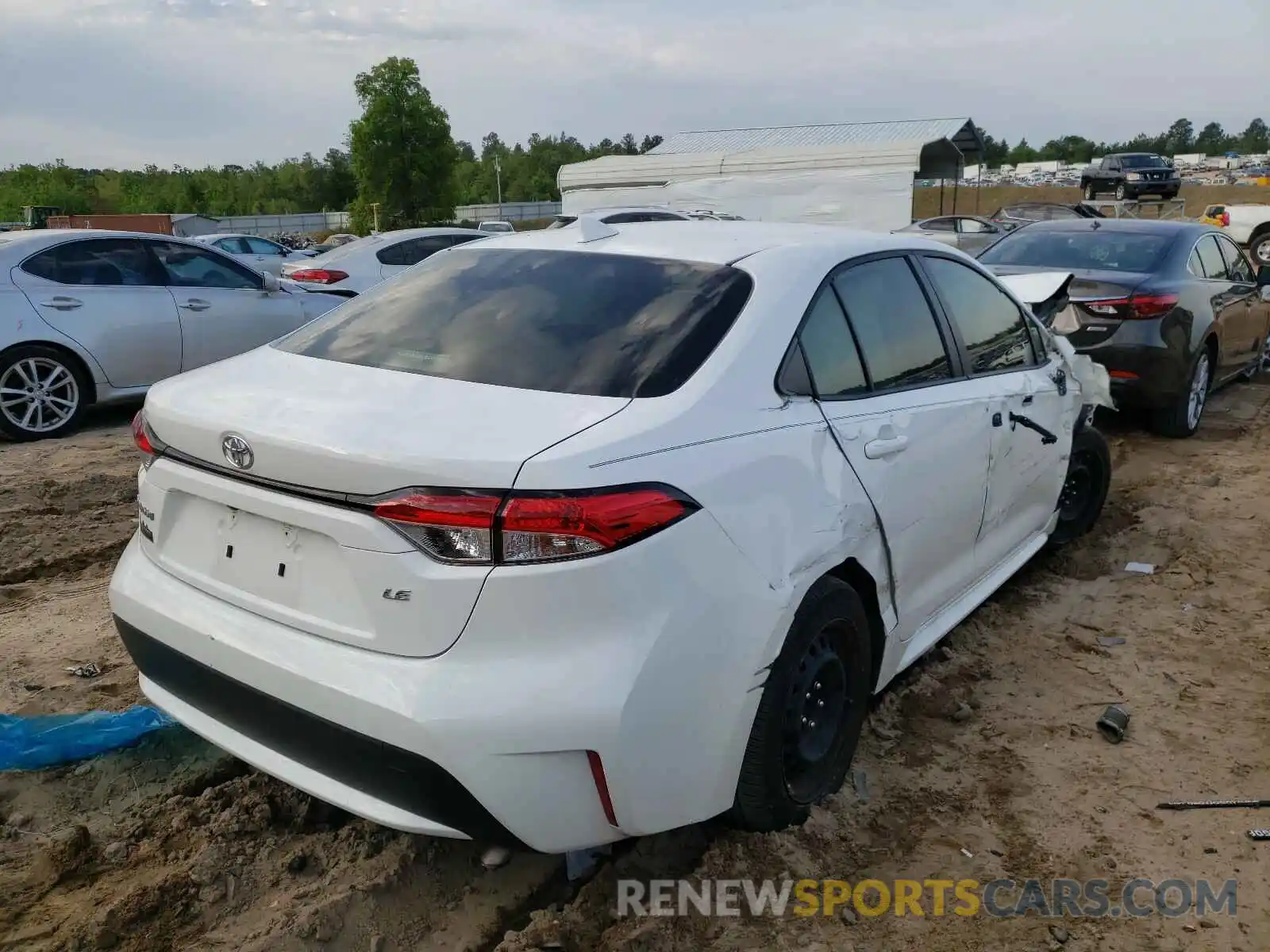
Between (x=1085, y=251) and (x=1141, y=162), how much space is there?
107ft

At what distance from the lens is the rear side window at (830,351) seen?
2836mm

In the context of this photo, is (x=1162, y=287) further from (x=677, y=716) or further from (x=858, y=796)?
(x=677, y=716)

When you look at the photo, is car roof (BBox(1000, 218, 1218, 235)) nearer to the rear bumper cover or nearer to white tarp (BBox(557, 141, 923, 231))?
the rear bumper cover

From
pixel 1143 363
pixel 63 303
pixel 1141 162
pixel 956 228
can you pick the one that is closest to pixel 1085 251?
pixel 1143 363

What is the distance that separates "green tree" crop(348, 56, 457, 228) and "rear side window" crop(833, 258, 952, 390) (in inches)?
1801

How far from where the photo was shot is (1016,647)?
421cm

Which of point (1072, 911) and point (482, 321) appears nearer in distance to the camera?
point (1072, 911)

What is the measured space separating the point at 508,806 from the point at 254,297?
735 centimetres

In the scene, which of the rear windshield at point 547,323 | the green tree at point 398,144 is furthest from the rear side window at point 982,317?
the green tree at point 398,144

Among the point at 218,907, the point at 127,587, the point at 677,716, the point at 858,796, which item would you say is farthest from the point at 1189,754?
the point at 127,587

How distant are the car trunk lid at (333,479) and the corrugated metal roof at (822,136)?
32.1m

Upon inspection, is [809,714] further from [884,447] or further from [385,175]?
[385,175]

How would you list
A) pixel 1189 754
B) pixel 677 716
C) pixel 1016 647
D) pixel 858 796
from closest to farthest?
pixel 677 716 < pixel 858 796 < pixel 1189 754 < pixel 1016 647

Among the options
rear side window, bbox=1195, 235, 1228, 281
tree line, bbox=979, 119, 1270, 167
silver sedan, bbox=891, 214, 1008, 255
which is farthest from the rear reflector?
tree line, bbox=979, 119, 1270, 167
